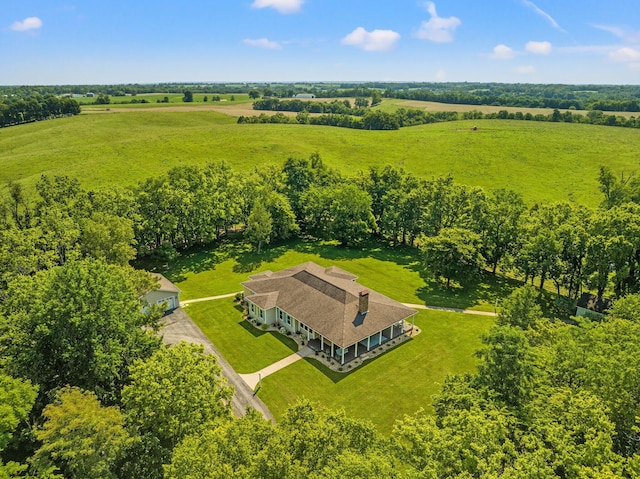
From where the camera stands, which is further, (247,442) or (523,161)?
(523,161)

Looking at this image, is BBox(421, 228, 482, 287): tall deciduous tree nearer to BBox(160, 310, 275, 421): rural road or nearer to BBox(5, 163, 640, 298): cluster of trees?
BBox(5, 163, 640, 298): cluster of trees

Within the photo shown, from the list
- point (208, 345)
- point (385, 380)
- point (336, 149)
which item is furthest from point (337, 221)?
point (336, 149)

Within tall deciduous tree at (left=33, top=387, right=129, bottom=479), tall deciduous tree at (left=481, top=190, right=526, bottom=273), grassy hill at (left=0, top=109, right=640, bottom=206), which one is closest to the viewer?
tall deciduous tree at (left=33, top=387, right=129, bottom=479)

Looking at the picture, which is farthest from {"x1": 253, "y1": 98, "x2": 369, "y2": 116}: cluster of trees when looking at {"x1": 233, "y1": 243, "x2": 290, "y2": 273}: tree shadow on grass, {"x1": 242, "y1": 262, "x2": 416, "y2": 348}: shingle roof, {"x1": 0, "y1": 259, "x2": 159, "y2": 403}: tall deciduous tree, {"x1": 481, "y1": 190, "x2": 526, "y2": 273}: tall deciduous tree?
{"x1": 0, "y1": 259, "x2": 159, "y2": 403}: tall deciduous tree

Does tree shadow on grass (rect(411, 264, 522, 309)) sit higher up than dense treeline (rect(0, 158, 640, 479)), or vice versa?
dense treeline (rect(0, 158, 640, 479))

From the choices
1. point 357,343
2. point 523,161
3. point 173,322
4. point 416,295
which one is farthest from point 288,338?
point 523,161

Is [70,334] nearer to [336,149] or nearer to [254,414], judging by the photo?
[254,414]

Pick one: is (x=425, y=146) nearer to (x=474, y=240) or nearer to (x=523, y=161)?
(x=523, y=161)
